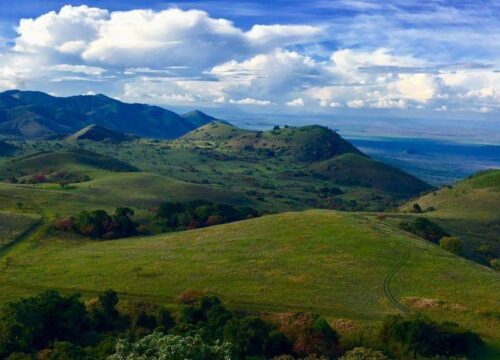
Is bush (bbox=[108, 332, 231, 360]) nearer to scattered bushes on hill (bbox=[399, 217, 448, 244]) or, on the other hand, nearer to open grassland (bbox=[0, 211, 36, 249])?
open grassland (bbox=[0, 211, 36, 249])

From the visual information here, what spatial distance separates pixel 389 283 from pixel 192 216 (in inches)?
2337

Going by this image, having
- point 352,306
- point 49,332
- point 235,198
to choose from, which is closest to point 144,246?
point 49,332

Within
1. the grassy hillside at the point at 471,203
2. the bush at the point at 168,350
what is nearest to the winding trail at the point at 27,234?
the bush at the point at 168,350

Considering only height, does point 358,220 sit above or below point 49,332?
above

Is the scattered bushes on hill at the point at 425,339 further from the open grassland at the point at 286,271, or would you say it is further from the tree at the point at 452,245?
the tree at the point at 452,245

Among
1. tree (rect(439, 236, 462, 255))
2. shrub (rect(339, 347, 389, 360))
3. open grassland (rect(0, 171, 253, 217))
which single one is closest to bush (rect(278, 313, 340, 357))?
shrub (rect(339, 347, 389, 360))

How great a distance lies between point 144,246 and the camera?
8938 cm

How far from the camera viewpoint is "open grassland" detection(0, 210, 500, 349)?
6072 centimetres

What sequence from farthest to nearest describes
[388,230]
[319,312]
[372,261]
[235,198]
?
[235,198] < [388,230] < [372,261] < [319,312]

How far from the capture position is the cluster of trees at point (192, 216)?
113125mm

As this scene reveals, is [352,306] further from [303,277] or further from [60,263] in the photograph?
[60,263]

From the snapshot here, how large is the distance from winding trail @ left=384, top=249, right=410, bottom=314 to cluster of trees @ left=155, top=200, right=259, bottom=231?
49.7m

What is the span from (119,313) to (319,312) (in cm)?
2296

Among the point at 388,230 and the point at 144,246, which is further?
the point at 388,230
